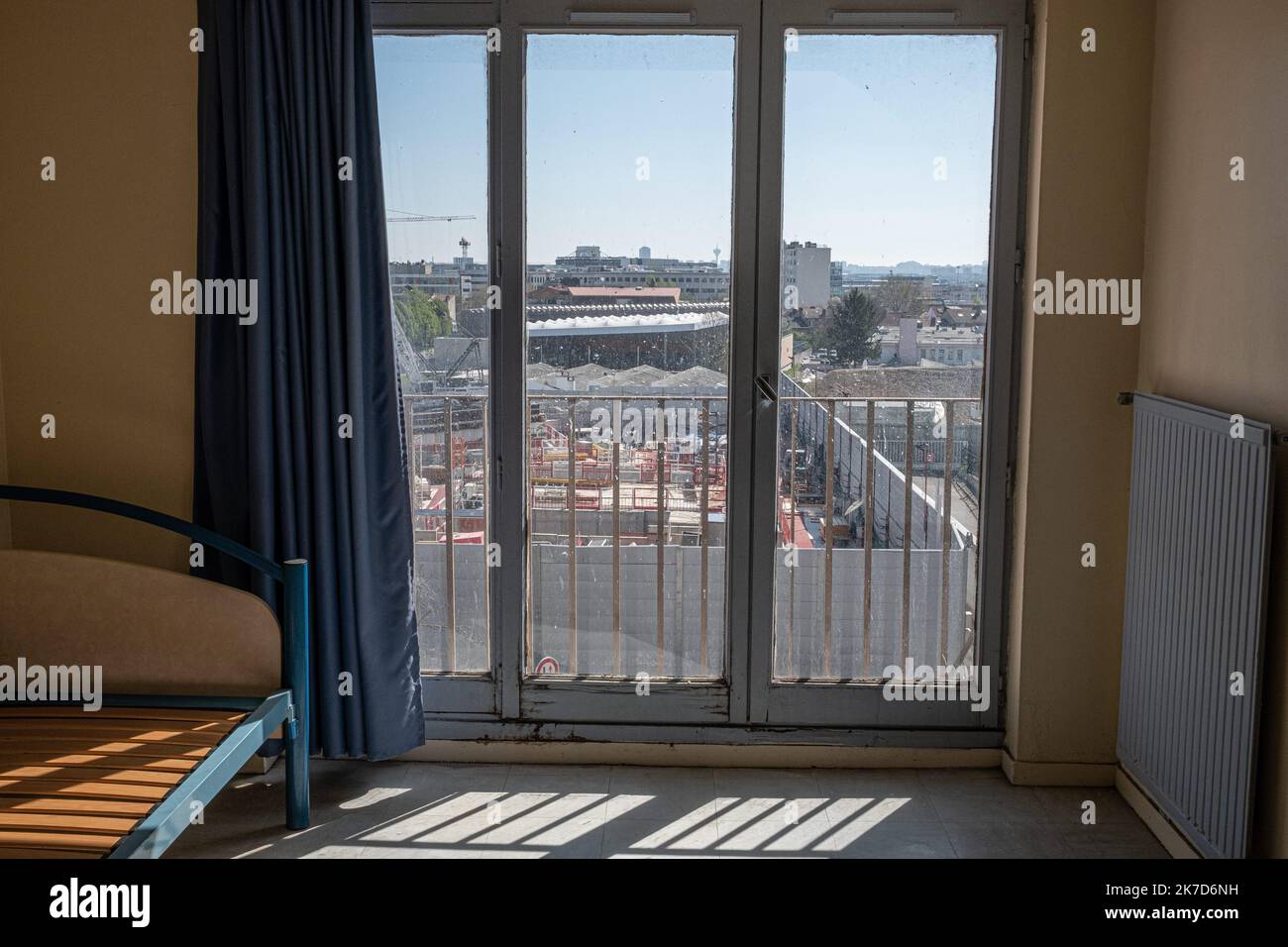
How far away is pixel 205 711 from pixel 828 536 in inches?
70.6

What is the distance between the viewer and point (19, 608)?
3.07 m

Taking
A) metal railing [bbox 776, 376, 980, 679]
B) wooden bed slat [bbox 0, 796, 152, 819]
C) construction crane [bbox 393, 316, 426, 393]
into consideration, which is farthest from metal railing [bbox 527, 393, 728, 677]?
wooden bed slat [bbox 0, 796, 152, 819]

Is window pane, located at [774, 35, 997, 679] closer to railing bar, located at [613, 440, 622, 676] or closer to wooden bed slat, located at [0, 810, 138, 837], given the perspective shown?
railing bar, located at [613, 440, 622, 676]

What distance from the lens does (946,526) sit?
350 cm

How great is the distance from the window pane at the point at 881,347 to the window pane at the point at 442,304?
885 millimetres

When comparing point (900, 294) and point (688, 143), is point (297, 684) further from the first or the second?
point (900, 294)

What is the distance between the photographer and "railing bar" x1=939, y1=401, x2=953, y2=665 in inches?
135

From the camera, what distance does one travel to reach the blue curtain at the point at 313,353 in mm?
3135

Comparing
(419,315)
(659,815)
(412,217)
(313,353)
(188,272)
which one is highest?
(412,217)

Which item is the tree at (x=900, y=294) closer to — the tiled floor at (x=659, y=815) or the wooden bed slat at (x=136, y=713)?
the tiled floor at (x=659, y=815)

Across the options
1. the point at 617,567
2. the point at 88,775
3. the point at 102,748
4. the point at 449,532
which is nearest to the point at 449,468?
the point at 449,532

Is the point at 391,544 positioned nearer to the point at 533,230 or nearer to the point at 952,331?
the point at 533,230

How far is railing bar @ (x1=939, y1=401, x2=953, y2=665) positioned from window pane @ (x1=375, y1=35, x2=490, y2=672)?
1.35m
